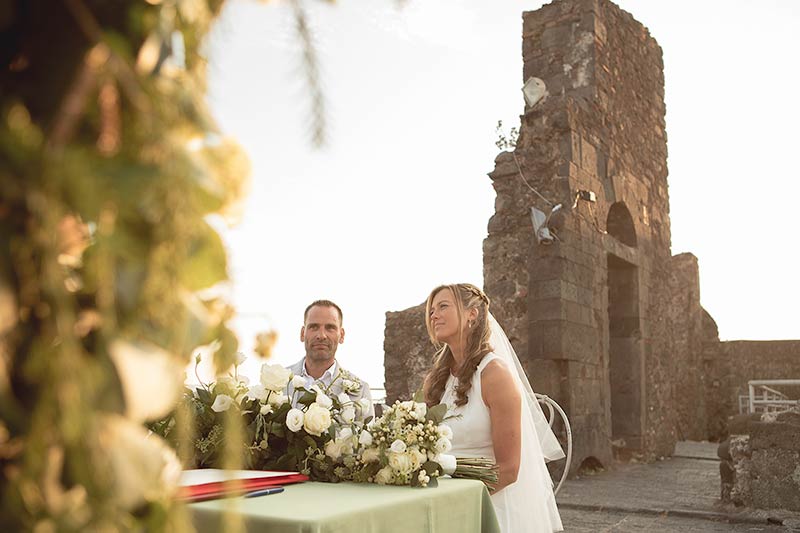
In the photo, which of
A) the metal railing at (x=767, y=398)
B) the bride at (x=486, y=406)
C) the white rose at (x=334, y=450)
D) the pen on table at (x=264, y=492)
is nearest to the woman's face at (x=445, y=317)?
the bride at (x=486, y=406)

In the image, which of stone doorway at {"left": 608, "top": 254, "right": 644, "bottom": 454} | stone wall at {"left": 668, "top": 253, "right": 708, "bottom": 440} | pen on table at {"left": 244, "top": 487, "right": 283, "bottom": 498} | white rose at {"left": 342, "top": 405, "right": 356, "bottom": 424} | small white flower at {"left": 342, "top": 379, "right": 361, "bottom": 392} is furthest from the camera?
stone wall at {"left": 668, "top": 253, "right": 708, "bottom": 440}

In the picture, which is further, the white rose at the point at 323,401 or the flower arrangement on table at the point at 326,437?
the white rose at the point at 323,401

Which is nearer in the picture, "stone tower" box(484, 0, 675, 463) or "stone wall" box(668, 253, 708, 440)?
"stone tower" box(484, 0, 675, 463)

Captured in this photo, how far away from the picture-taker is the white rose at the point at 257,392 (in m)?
2.61

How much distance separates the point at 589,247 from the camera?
31.7ft

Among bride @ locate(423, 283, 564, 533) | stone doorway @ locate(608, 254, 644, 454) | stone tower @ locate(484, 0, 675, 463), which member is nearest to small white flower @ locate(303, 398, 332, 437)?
bride @ locate(423, 283, 564, 533)

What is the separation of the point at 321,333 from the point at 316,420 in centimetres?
237

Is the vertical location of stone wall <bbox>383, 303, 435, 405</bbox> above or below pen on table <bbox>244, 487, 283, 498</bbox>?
above

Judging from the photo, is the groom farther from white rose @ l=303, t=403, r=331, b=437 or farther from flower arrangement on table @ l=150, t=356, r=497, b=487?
white rose @ l=303, t=403, r=331, b=437

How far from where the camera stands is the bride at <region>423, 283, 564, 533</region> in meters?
3.41

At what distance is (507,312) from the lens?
29.9 ft

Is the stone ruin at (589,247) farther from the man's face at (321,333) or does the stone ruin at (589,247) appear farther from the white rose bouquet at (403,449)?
the white rose bouquet at (403,449)

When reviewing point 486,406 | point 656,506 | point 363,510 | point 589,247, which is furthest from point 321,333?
point 589,247

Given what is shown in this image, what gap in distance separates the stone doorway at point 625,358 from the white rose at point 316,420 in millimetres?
9047
